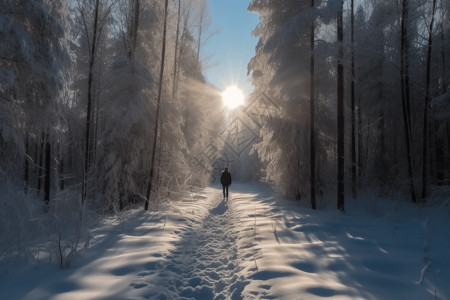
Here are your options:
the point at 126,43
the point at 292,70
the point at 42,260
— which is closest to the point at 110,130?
the point at 126,43

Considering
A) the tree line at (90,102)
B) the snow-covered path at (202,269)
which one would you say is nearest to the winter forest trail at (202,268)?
the snow-covered path at (202,269)

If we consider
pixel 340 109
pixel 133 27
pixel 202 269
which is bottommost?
pixel 202 269

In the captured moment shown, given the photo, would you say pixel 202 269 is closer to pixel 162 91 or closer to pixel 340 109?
pixel 340 109

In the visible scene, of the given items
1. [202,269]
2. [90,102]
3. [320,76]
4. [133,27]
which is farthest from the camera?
[320,76]

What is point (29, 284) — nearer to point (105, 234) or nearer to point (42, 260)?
point (42, 260)

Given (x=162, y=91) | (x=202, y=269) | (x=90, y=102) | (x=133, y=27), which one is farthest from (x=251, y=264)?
(x=133, y=27)

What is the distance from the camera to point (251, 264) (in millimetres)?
4594

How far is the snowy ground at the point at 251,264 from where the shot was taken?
3.44m

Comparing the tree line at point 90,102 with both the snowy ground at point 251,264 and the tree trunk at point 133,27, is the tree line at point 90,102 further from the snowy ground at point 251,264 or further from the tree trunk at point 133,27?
the snowy ground at point 251,264

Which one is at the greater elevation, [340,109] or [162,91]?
[162,91]

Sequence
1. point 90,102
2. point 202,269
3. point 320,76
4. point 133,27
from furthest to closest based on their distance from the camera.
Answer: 1. point 320,76
2. point 133,27
3. point 90,102
4. point 202,269

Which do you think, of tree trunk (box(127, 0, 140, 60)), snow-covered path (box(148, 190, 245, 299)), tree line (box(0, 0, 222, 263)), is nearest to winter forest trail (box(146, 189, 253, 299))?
snow-covered path (box(148, 190, 245, 299))

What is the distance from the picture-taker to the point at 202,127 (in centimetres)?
2280

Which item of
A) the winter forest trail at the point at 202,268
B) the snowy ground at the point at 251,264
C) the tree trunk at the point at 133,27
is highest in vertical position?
the tree trunk at the point at 133,27
